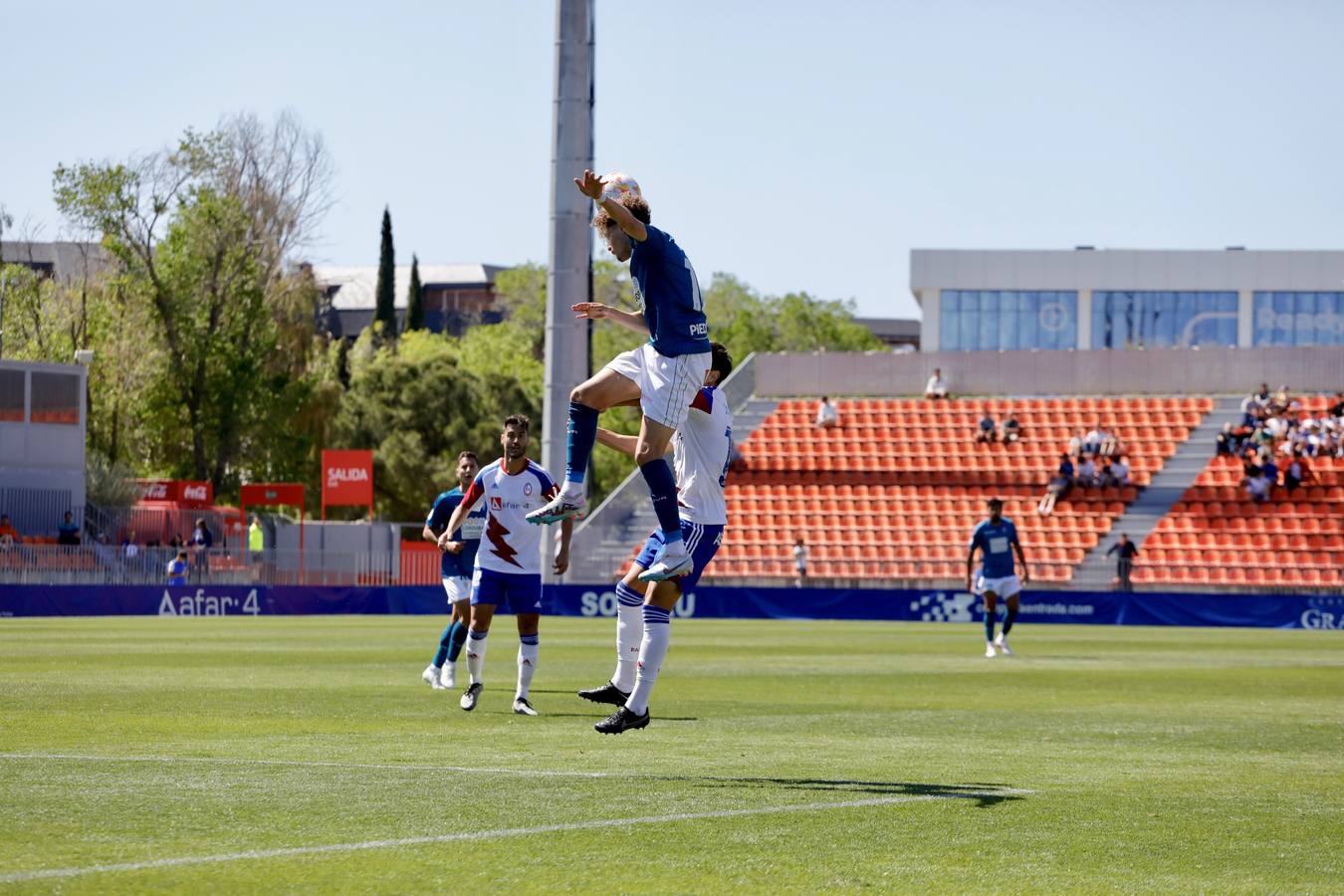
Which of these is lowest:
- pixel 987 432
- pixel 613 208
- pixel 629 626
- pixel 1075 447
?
pixel 629 626

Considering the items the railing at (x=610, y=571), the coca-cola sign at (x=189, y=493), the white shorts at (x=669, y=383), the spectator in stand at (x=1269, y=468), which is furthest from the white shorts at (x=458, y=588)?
the coca-cola sign at (x=189, y=493)

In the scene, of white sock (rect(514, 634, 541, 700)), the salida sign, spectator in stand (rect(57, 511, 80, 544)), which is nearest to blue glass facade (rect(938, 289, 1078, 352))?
the salida sign

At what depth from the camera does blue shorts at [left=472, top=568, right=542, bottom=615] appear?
1463 cm

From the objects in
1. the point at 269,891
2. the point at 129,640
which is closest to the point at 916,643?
the point at 129,640

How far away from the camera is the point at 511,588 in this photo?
14.7m

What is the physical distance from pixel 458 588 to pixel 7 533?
1144 inches

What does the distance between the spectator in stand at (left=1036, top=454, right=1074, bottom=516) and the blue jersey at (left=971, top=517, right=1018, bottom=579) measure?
23439 millimetres

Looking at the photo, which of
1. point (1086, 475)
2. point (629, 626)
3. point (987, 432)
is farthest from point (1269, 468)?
point (629, 626)

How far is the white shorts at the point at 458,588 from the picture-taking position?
17156mm

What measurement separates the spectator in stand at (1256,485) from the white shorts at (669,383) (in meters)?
39.7

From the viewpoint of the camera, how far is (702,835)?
23.6 ft

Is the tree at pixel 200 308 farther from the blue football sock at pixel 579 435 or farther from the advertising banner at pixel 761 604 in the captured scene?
the blue football sock at pixel 579 435

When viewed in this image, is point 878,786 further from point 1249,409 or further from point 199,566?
point 1249,409

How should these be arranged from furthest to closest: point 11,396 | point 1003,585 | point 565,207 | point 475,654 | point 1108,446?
point 1108,446 < point 11,396 < point 565,207 < point 1003,585 < point 475,654
